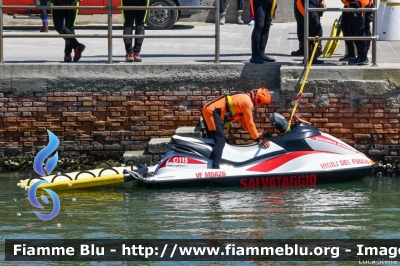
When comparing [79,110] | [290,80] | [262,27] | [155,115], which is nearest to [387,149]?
[290,80]

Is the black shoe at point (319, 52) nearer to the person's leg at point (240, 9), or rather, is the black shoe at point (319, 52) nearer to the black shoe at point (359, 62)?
the black shoe at point (359, 62)

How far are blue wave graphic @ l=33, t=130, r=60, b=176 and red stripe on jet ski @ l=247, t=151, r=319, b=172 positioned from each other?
248 centimetres

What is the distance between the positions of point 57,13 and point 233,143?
10.3 feet

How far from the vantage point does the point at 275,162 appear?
11.8 metres

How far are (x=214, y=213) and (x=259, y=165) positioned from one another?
1524 millimetres

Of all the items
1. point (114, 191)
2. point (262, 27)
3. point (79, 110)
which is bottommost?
point (114, 191)

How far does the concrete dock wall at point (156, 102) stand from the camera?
12.7 meters

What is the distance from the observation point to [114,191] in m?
11.8

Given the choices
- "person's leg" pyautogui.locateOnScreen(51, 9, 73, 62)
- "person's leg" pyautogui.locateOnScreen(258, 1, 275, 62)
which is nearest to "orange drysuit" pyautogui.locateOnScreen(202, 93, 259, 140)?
Answer: "person's leg" pyautogui.locateOnScreen(258, 1, 275, 62)

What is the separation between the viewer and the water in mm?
9633

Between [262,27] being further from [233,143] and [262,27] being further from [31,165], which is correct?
[31,165]

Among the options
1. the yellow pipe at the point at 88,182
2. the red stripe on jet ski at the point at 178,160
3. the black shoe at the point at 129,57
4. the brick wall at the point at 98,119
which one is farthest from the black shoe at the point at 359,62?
the yellow pipe at the point at 88,182

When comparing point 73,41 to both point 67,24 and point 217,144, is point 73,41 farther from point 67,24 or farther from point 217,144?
point 217,144

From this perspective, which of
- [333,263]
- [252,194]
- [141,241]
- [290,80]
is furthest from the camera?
[290,80]
